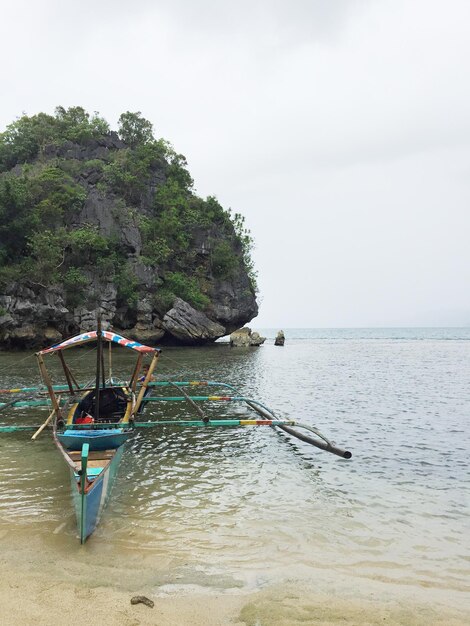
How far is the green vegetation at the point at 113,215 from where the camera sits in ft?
142

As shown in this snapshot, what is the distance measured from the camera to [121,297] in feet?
156

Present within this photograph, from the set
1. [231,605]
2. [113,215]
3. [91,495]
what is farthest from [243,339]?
[231,605]

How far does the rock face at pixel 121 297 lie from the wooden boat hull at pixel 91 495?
35.9 m

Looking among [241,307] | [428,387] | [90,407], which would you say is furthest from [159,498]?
[241,307]

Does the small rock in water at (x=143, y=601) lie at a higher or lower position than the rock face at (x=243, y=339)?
lower

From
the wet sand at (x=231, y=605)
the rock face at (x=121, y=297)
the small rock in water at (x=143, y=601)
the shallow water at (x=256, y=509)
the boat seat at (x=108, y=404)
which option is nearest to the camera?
the wet sand at (x=231, y=605)

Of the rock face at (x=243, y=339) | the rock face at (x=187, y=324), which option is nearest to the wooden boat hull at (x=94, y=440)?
the rock face at (x=187, y=324)

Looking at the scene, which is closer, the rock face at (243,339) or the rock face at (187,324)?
the rock face at (187,324)

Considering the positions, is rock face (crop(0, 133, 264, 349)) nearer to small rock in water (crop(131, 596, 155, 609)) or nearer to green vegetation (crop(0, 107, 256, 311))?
green vegetation (crop(0, 107, 256, 311))

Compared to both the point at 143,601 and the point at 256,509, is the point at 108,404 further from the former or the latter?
the point at 143,601

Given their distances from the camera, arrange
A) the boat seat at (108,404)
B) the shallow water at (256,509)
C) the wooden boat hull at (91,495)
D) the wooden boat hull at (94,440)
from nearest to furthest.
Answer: the shallow water at (256,509), the wooden boat hull at (91,495), the wooden boat hull at (94,440), the boat seat at (108,404)

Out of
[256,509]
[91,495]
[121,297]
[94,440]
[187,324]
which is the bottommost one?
[256,509]

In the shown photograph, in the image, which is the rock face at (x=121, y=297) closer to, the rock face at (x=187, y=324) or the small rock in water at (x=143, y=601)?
the rock face at (x=187, y=324)

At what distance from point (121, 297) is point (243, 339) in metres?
19.2
